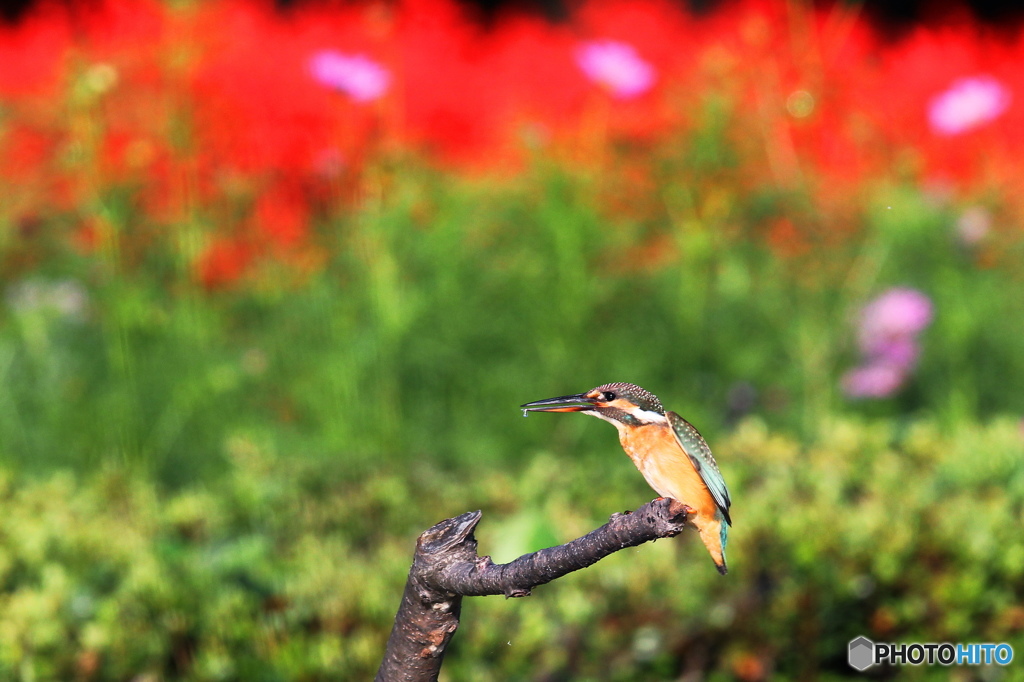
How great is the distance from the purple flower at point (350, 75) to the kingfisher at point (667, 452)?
10.00ft

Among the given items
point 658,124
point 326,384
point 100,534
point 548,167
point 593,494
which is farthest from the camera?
point 658,124

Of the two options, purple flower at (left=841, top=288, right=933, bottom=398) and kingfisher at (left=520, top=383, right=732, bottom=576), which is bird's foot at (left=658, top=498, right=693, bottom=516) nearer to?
kingfisher at (left=520, top=383, right=732, bottom=576)

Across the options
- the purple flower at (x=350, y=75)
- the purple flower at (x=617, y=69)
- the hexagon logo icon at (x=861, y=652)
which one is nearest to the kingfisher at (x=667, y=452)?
the hexagon logo icon at (x=861, y=652)

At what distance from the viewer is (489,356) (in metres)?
4.60

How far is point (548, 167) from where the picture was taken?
452 cm

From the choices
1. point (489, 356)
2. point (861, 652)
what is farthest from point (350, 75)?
point (861, 652)

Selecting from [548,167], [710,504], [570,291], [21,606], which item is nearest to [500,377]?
[570,291]

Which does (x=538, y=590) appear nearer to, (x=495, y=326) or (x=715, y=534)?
(x=715, y=534)

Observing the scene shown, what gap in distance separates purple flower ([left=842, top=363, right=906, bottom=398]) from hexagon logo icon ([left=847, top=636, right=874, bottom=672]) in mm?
2176

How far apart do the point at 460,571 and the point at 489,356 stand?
3.62m

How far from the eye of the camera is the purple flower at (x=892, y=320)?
4.41m

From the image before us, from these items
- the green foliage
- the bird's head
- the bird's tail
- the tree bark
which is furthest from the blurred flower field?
the bird's head

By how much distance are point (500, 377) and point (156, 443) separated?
4.28ft

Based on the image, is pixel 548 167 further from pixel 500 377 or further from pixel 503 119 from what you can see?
pixel 503 119
